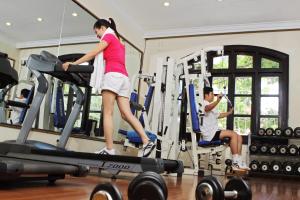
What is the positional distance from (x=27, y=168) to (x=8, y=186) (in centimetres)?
12

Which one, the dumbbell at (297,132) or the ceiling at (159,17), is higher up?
the ceiling at (159,17)

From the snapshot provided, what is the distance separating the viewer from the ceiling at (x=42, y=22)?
3385 millimetres

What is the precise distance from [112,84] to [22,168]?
1.34m

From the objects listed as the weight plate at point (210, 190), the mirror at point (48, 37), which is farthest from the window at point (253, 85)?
the weight plate at point (210, 190)

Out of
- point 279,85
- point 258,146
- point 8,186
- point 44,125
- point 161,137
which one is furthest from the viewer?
point 279,85

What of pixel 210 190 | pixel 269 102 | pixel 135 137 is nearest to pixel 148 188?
pixel 210 190

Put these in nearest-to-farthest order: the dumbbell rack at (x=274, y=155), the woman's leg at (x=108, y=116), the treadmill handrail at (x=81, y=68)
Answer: the treadmill handrail at (x=81, y=68)
the woman's leg at (x=108, y=116)
the dumbbell rack at (x=274, y=155)

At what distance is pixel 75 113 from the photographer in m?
2.74

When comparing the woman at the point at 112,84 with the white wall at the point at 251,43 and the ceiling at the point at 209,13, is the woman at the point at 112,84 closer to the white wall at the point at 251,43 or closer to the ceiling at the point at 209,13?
the ceiling at the point at 209,13

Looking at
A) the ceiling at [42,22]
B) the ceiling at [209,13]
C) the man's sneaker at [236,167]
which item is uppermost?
the ceiling at [209,13]

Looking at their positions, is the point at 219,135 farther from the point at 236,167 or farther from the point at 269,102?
the point at 269,102

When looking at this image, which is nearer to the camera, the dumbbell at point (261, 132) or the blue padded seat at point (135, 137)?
the blue padded seat at point (135, 137)

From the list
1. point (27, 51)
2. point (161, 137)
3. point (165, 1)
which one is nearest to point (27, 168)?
point (27, 51)

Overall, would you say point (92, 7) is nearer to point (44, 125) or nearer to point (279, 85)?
point (44, 125)
